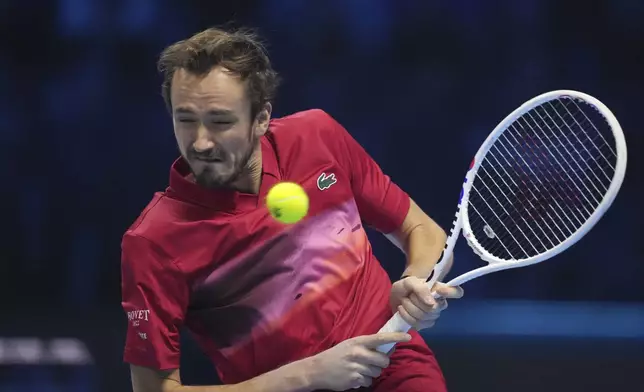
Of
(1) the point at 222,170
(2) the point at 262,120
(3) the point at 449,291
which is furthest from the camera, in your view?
(2) the point at 262,120

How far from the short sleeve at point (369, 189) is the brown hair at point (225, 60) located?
11.0 inches

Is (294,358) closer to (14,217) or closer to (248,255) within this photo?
(248,255)

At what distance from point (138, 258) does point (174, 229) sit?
104mm

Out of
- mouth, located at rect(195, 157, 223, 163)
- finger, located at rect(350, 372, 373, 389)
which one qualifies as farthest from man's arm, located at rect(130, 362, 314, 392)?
mouth, located at rect(195, 157, 223, 163)

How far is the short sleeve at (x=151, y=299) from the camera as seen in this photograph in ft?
7.04

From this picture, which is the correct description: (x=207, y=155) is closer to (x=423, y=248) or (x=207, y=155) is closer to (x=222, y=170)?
(x=222, y=170)

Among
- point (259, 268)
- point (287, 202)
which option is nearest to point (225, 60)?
point (287, 202)

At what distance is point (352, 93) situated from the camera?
4.56 metres

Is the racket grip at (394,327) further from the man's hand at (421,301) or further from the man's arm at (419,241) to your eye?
the man's arm at (419,241)

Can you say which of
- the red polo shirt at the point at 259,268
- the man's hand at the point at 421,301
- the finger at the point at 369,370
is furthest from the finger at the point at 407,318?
the red polo shirt at the point at 259,268

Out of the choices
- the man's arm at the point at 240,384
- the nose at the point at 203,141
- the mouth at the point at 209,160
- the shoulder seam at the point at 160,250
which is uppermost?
the nose at the point at 203,141

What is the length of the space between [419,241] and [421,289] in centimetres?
47

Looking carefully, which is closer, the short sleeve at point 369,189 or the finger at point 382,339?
the finger at point 382,339

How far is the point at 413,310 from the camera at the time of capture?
6.92 feet
